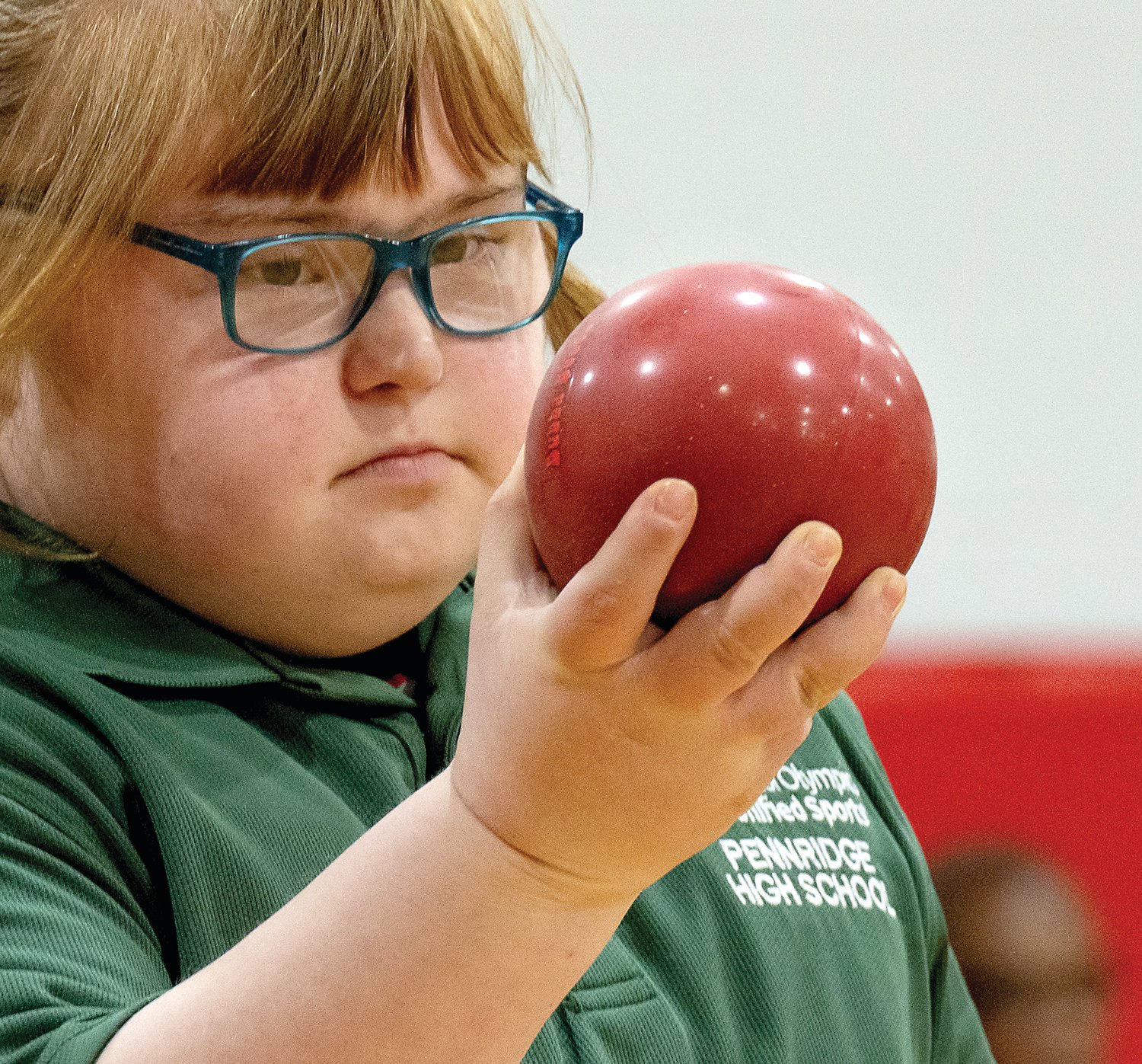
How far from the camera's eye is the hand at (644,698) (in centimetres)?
43

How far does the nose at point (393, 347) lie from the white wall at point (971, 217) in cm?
99

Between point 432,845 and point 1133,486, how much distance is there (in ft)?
4.44

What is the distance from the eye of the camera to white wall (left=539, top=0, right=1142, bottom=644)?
1.61 metres

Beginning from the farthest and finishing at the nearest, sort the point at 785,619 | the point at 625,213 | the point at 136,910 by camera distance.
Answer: the point at 625,213 → the point at 136,910 → the point at 785,619

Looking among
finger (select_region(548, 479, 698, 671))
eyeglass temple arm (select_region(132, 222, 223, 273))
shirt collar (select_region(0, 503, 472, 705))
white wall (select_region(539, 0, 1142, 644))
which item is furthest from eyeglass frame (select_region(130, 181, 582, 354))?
white wall (select_region(539, 0, 1142, 644))

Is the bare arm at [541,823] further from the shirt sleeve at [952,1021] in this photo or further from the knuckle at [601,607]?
the shirt sleeve at [952,1021]

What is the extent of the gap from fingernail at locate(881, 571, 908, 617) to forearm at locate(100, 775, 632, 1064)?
0.13m

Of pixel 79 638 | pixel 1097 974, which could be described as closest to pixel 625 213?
pixel 1097 974

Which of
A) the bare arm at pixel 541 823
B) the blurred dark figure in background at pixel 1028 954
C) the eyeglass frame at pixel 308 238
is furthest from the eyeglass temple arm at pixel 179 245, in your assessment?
the blurred dark figure in background at pixel 1028 954

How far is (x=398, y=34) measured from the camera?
0.64 meters

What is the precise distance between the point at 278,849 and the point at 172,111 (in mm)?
293

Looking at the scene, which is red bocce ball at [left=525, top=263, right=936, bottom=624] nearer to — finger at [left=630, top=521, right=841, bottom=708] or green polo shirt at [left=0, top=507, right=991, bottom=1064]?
finger at [left=630, top=521, right=841, bottom=708]

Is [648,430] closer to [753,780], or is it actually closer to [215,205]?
[753,780]

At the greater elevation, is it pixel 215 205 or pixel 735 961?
pixel 215 205
